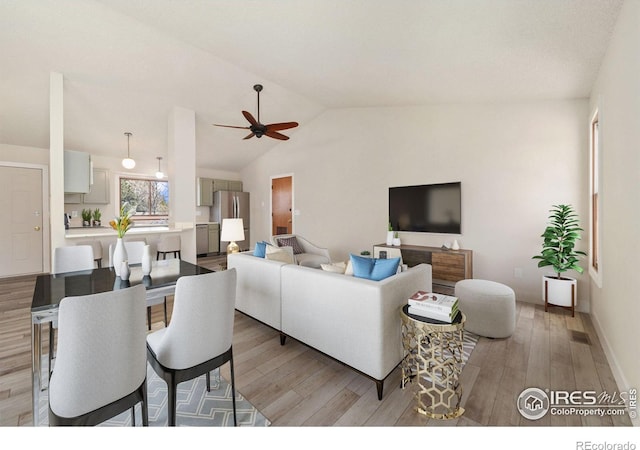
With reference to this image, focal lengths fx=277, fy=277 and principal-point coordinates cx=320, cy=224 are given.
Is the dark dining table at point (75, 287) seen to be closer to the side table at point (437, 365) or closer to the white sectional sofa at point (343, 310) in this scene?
the white sectional sofa at point (343, 310)

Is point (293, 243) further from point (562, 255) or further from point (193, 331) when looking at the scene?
point (562, 255)

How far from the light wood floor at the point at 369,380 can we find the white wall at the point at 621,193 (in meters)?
0.26

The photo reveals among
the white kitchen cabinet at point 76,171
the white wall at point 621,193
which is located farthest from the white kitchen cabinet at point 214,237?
the white wall at point 621,193

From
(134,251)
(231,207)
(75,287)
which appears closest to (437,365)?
(75,287)

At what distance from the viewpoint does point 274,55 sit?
3.25 meters

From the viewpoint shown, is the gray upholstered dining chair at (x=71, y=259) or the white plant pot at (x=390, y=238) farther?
the white plant pot at (x=390, y=238)

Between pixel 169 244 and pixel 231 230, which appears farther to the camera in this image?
pixel 169 244

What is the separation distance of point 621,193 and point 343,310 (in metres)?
2.14

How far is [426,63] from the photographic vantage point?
2844 mm

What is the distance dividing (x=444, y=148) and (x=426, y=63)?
1765mm

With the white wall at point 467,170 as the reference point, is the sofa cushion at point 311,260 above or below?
below

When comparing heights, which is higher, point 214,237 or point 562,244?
point 562,244

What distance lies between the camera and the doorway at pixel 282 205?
6621 millimetres

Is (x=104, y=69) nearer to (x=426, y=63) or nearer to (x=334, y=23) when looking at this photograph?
(x=334, y=23)
